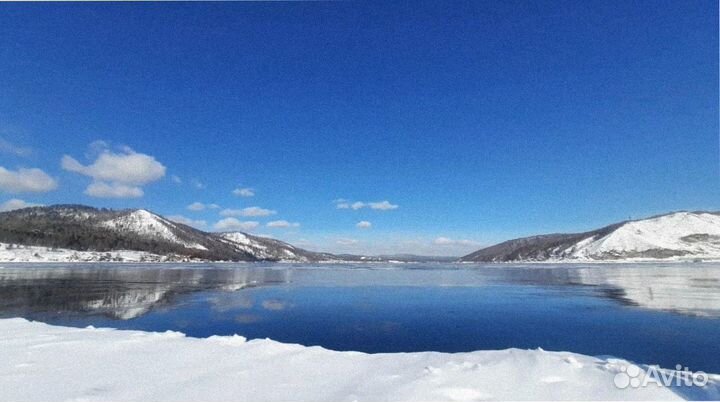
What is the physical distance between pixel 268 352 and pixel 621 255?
205 m

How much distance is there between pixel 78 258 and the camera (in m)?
130

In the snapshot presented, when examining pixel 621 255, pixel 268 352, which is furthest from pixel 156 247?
pixel 621 255

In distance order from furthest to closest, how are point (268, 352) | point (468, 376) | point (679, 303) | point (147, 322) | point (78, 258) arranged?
1. point (78, 258)
2. point (679, 303)
3. point (147, 322)
4. point (268, 352)
5. point (468, 376)

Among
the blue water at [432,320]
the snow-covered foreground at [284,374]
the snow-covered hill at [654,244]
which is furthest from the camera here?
the snow-covered hill at [654,244]

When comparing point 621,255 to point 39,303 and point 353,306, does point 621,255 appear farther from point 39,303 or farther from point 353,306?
point 39,303

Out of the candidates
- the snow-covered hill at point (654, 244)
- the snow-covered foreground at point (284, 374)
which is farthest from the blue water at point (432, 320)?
the snow-covered hill at point (654, 244)

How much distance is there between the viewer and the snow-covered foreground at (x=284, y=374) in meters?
6.38

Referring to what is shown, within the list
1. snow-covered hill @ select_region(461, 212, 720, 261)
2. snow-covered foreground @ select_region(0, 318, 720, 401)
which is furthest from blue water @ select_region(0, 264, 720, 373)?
snow-covered hill @ select_region(461, 212, 720, 261)

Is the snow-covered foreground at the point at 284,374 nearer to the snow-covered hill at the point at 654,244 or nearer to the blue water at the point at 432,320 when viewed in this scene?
the blue water at the point at 432,320

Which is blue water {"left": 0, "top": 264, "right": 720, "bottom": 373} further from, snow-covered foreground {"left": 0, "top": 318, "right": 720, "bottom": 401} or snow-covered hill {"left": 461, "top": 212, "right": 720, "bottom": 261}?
snow-covered hill {"left": 461, "top": 212, "right": 720, "bottom": 261}

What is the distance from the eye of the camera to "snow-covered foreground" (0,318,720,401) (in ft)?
20.9


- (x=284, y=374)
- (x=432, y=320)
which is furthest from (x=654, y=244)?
(x=284, y=374)

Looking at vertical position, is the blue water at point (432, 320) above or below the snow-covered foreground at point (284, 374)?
below

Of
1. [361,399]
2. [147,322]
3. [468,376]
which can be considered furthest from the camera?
[147,322]
